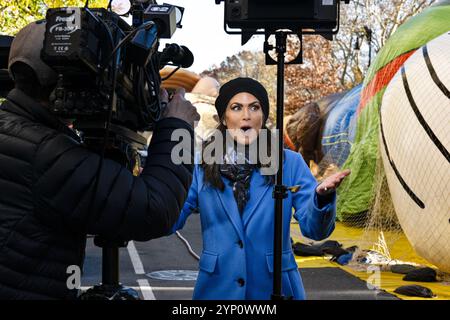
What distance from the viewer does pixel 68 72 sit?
1.97 metres

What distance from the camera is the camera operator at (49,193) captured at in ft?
6.70

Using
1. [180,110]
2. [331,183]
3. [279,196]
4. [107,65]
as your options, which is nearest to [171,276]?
[279,196]

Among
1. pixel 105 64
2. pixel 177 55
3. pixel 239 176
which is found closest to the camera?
pixel 105 64

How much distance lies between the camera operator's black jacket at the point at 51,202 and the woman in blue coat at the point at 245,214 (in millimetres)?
1031

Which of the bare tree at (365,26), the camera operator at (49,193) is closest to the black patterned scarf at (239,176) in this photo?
the camera operator at (49,193)

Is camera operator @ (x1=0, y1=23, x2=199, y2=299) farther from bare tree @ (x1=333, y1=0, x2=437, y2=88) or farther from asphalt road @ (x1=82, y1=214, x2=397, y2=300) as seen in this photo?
bare tree @ (x1=333, y1=0, x2=437, y2=88)

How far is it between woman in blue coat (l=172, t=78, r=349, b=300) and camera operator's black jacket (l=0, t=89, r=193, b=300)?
103 centimetres

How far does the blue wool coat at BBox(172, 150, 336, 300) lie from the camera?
3162 millimetres

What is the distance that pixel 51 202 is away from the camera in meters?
2.04

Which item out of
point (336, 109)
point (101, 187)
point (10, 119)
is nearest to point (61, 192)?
point (101, 187)

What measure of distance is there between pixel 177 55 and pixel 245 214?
1.00 m

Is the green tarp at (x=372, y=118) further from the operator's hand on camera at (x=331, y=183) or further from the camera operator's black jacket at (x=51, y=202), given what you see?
the camera operator's black jacket at (x=51, y=202)

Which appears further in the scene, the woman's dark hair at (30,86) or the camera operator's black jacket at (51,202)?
the woman's dark hair at (30,86)

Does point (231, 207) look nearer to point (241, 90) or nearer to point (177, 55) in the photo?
point (241, 90)
